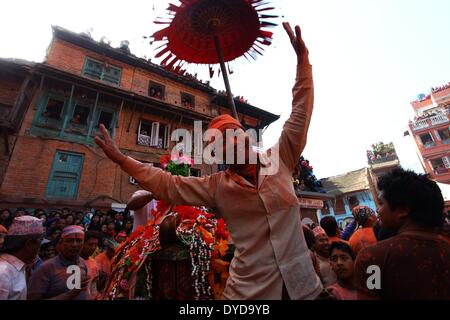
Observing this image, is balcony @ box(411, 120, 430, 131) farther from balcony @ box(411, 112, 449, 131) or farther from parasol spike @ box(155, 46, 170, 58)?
parasol spike @ box(155, 46, 170, 58)

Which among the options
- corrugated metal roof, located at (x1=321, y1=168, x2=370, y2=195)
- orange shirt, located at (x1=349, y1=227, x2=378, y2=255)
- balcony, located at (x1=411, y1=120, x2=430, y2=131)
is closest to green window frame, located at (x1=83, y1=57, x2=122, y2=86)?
orange shirt, located at (x1=349, y1=227, x2=378, y2=255)

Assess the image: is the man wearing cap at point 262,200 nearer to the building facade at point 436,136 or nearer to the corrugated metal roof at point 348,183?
the corrugated metal roof at point 348,183

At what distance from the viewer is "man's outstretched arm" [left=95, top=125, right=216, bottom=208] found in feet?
4.92

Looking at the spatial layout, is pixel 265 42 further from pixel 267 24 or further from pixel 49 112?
pixel 49 112

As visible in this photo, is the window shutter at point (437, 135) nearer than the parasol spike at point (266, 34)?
No

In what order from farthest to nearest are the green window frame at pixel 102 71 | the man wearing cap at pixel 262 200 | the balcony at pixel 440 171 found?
the balcony at pixel 440 171 → the green window frame at pixel 102 71 → the man wearing cap at pixel 262 200

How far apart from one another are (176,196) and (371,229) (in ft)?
10.3

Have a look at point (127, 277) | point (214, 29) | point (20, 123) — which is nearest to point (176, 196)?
point (127, 277)

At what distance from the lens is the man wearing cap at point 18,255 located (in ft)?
7.10

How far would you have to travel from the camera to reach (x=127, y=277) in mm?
1993

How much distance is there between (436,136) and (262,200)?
3715 centimetres

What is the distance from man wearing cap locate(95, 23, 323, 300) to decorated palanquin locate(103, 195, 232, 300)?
53 centimetres

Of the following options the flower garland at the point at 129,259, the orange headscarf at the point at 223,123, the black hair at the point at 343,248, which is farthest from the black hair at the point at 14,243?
the black hair at the point at 343,248

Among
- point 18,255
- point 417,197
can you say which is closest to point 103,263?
point 18,255
